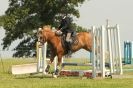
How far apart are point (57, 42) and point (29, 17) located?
116ft

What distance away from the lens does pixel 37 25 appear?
5300 cm

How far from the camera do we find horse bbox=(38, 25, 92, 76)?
19.9 meters

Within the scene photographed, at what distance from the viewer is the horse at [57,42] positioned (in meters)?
19.9

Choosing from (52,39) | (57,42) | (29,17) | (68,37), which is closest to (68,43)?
(68,37)

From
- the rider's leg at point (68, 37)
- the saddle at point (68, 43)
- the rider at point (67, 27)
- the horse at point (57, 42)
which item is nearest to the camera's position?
the rider at point (67, 27)

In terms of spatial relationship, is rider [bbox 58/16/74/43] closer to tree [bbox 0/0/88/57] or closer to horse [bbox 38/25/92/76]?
horse [bbox 38/25/92/76]

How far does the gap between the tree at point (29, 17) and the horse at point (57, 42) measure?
3212 centimetres

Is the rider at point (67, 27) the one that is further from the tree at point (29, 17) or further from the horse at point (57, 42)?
the tree at point (29, 17)

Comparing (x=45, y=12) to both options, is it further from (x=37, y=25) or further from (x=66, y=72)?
(x=66, y=72)

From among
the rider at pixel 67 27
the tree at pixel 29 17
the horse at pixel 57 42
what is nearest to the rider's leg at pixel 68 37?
the rider at pixel 67 27

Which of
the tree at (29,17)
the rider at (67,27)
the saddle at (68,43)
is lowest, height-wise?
the saddle at (68,43)

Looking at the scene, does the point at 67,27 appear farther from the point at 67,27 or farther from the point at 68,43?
the point at 68,43

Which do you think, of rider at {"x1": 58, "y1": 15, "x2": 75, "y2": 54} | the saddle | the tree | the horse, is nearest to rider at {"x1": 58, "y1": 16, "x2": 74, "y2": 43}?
rider at {"x1": 58, "y1": 15, "x2": 75, "y2": 54}

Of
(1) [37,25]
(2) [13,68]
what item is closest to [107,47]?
(2) [13,68]
